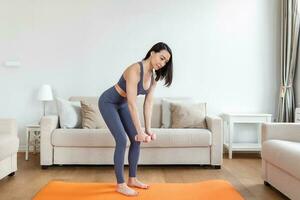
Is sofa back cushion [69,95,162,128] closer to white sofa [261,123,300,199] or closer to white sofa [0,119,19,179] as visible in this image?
white sofa [0,119,19,179]

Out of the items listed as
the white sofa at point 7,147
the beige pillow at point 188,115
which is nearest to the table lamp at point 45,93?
the white sofa at point 7,147

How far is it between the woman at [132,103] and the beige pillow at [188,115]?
1.40 meters

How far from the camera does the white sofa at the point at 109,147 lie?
4.00 meters

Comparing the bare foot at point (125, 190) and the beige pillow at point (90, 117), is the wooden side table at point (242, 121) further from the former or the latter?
the bare foot at point (125, 190)

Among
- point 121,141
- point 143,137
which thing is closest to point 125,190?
point 121,141

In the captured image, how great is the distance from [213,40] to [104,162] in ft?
7.70

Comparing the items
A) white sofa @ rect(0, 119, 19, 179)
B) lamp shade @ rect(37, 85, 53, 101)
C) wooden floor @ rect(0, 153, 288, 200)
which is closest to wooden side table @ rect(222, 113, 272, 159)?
wooden floor @ rect(0, 153, 288, 200)

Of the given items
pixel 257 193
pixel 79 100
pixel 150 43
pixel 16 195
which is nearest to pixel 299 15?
pixel 150 43

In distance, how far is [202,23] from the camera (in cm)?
507

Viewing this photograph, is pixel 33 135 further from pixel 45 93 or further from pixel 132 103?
pixel 132 103

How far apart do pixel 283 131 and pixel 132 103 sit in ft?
4.79

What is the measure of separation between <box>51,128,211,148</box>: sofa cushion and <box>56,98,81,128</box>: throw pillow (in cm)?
22

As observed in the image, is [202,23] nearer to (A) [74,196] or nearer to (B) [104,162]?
(B) [104,162]

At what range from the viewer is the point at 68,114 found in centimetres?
427
